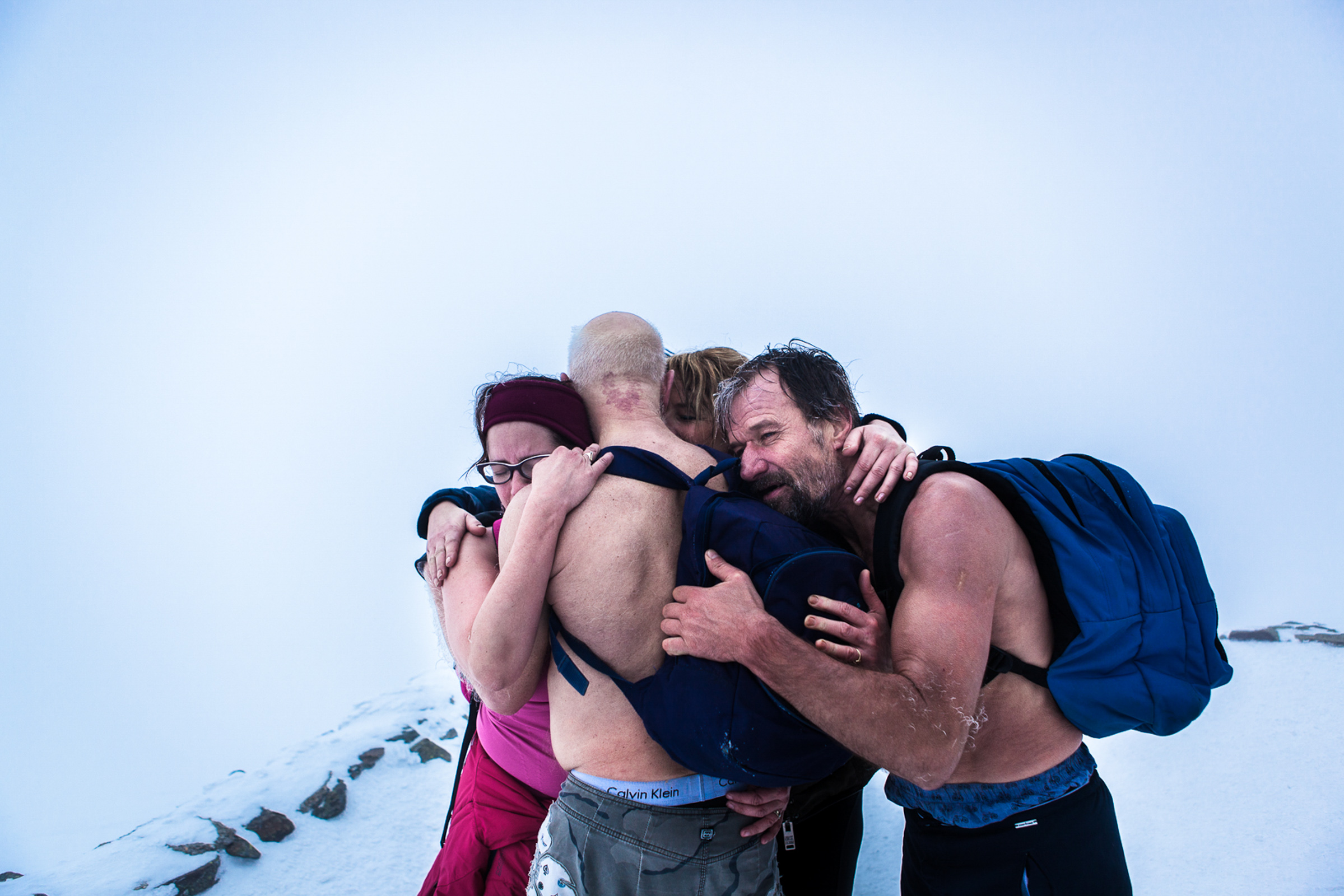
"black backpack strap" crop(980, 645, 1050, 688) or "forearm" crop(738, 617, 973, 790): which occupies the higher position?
"forearm" crop(738, 617, 973, 790)

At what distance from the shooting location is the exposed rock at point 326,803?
5301 mm

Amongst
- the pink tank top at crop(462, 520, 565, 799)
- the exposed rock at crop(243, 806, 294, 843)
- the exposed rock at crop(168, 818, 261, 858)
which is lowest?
the exposed rock at crop(243, 806, 294, 843)

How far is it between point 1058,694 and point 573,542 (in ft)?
5.32

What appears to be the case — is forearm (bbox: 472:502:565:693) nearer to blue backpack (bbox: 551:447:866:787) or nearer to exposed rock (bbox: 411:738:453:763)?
blue backpack (bbox: 551:447:866:787)

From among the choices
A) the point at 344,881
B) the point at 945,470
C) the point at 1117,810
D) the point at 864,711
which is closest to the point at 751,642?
the point at 864,711

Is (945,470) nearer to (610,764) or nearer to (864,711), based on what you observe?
(864,711)

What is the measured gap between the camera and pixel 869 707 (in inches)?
56.6

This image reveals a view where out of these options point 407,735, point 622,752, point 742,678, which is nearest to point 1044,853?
point 742,678

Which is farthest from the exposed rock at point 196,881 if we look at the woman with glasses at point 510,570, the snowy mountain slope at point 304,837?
the woman with glasses at point 510,570

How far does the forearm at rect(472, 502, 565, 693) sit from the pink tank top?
0.70m

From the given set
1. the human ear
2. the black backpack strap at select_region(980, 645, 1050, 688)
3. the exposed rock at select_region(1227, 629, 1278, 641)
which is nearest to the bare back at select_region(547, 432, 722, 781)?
the human ear

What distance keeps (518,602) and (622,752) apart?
0.58m

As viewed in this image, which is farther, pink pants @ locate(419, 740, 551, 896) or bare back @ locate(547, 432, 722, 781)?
pink pants @ locate(419, 740, 551, 896)

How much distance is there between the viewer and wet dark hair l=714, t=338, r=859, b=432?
227 cm
